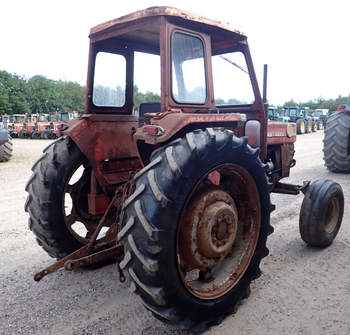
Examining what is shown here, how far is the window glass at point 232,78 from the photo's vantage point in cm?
356

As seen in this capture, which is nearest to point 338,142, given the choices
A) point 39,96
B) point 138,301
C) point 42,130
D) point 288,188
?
point 288,188

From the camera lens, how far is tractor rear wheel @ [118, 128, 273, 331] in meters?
2.07

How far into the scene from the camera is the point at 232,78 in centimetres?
365

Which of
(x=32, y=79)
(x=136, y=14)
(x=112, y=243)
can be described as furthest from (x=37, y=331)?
(x=32, y=79)

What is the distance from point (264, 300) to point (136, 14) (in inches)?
95.8

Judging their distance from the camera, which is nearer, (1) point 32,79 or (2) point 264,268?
(2) point 264,268

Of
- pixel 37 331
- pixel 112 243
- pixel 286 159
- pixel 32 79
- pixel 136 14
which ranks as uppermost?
pixel 32 79

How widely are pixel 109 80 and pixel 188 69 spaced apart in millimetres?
945

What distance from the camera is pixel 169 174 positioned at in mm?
2102

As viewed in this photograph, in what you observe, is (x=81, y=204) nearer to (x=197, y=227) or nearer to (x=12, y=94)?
(x=197, y=227)

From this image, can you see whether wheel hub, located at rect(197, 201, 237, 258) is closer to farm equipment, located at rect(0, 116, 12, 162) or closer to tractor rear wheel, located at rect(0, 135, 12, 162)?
farm equipment, located at rect(0, 116, 12, 162)

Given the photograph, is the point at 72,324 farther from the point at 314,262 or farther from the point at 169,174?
the point at 314,262

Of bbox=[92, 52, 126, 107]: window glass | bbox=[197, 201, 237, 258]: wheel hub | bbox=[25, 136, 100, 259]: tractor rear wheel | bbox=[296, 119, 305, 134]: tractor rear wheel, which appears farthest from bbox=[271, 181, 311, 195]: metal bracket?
bbox=[296, 119, 305, 134]: tractor rear wheel

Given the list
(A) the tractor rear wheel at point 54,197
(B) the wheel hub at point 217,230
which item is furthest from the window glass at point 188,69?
(A) the tractor rear wheel at point 54,197
